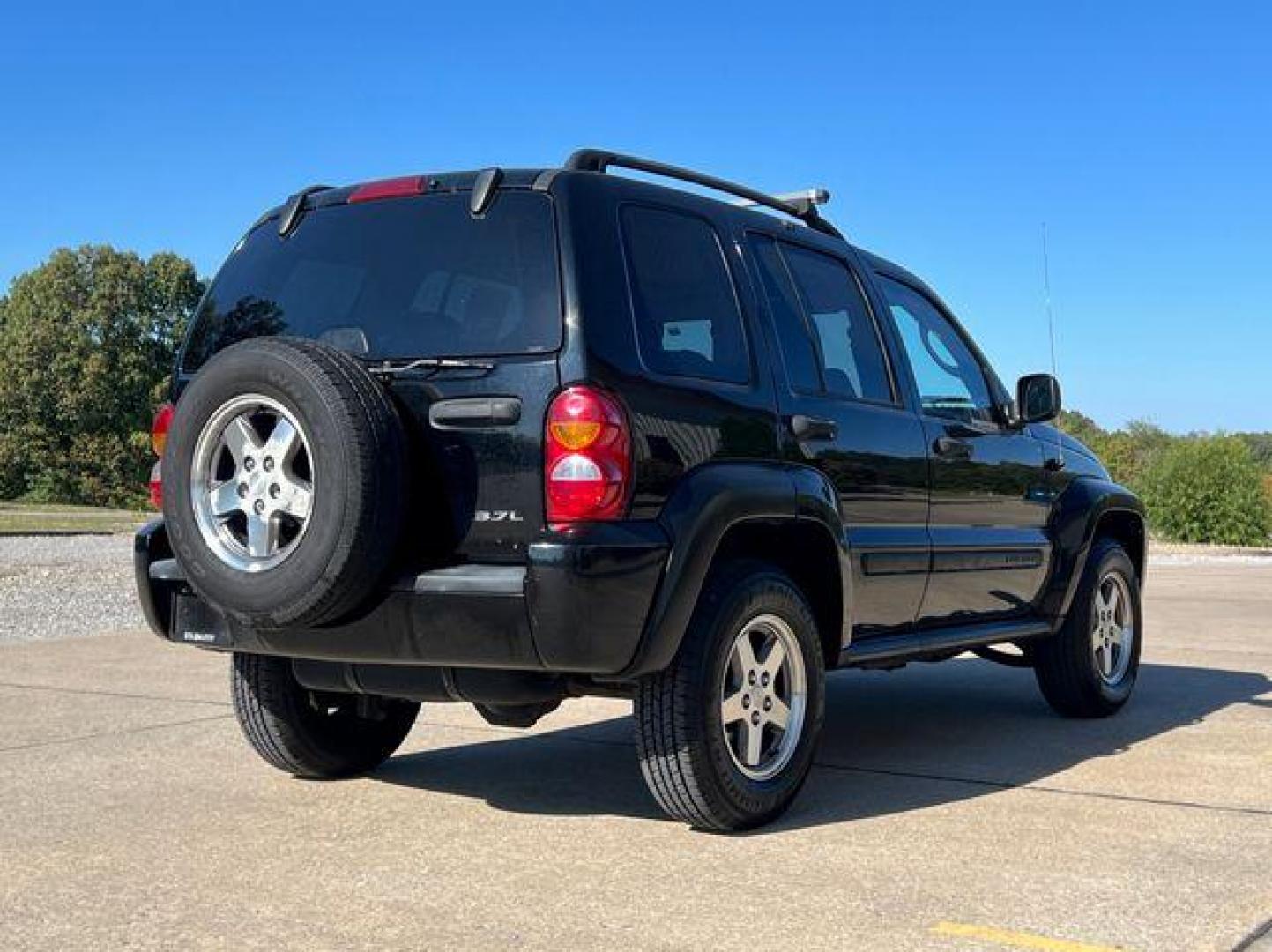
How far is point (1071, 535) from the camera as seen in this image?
6.66 metres

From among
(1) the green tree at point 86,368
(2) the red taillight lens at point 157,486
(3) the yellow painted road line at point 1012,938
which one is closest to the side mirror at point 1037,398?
(3) the yellow painted road line at point 1012,938

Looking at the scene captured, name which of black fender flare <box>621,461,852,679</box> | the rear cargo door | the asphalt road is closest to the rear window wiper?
the rear cargo door

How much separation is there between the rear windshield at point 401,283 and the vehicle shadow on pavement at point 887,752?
5.45ft

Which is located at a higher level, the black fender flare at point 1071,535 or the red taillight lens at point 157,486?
the red taillight lens at point 157,486

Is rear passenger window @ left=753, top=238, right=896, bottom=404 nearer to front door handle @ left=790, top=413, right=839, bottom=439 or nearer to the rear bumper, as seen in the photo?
front door handle @ left=790, top=413, right=839, bottom=439

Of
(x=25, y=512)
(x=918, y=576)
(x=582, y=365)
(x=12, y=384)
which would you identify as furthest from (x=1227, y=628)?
(x=12, y=384)

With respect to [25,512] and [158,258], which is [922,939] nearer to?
[25,512]

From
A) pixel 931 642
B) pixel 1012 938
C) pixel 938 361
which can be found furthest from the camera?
pixel 938 361

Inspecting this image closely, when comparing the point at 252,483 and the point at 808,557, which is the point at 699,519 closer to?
the point at 808,557

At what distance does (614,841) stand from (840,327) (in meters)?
2.15

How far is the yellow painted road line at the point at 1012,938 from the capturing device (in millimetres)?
3338

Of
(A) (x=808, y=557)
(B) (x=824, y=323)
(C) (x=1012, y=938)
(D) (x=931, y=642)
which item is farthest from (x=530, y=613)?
(D) (x=931, y=642)

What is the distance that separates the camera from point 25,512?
43.1 meters

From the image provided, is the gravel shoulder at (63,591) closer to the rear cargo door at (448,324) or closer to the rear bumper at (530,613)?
the rear cargo door at (448,324)
